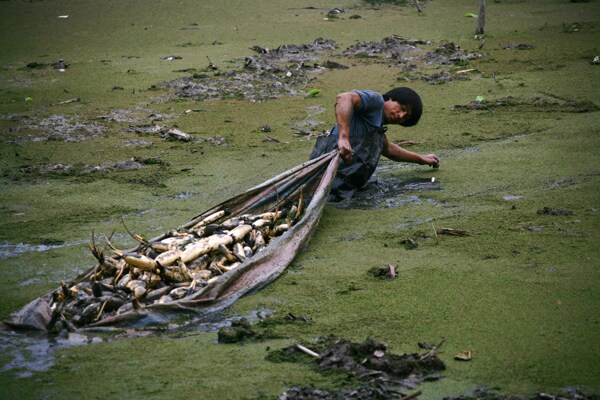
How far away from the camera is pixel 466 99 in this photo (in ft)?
20.6

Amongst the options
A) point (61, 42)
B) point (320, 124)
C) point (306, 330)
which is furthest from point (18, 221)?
point (61, 42)

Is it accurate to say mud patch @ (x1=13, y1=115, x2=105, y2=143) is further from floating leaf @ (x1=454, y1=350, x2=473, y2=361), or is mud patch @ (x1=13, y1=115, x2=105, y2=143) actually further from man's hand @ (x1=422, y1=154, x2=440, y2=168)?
floating leaf @ (x1=454, y1=350, x2=473, y2=361)

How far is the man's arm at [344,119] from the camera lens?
418 cm

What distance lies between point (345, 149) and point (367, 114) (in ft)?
0.90

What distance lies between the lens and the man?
4.27m

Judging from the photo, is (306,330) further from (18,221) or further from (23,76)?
(23,76)

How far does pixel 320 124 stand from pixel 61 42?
14.1ft

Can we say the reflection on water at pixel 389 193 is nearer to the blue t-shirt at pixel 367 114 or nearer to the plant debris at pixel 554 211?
the blue t-shirt at pixel 367 114

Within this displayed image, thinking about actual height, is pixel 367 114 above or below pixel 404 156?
above

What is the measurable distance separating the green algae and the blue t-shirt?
0.48 metres

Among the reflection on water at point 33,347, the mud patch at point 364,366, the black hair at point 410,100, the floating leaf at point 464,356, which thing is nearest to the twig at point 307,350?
the mud patch at point 364,366

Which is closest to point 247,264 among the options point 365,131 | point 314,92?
point 365,131

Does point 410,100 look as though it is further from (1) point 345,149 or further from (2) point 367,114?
(1) point 345,149

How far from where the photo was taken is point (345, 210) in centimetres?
425
